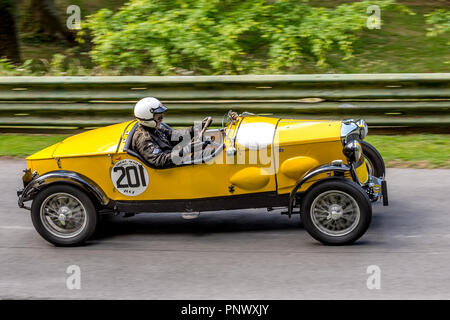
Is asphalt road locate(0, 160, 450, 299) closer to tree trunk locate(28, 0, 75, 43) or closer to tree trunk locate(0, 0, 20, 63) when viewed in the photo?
tree trunk locate(0, 0, 20, 63)

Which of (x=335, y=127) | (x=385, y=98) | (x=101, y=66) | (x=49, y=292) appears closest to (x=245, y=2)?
(x=101, y=66)

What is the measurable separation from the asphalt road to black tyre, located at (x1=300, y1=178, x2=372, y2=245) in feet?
0.43

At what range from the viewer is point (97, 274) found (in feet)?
18.8

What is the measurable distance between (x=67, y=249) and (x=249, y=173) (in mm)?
1869

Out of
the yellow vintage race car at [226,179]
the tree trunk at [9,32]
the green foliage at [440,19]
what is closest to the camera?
the yellow vintage race car at [226,179]

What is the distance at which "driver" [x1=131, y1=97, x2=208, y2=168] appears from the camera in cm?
624

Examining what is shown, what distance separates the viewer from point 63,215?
20.9 ft

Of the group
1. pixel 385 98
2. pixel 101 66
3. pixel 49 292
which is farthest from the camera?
pixel 101 66

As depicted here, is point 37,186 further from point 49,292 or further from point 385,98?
point 385,98

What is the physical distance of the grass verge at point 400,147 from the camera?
845cm

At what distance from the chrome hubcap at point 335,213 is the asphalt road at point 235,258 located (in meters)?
0.18
